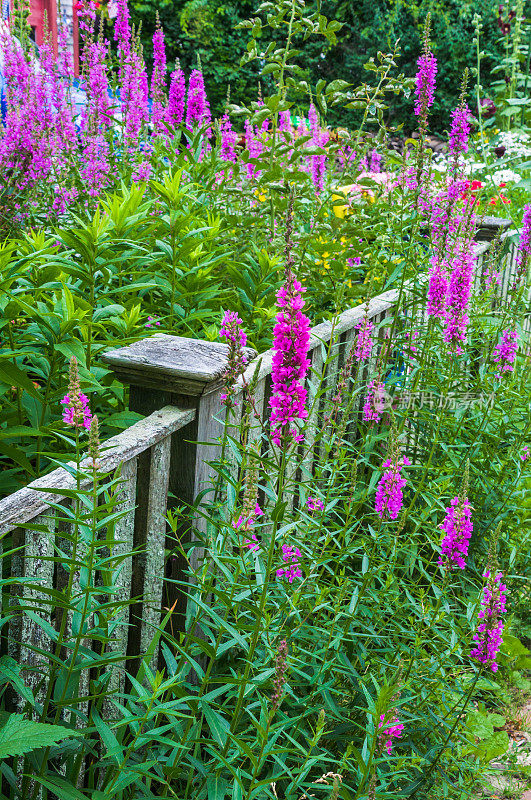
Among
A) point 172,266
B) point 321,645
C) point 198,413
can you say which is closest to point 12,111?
point 172,266

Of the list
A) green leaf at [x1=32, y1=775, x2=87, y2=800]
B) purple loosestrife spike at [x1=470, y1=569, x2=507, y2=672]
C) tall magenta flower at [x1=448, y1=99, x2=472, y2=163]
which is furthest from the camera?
tall magenta flower at [x1=448, y1=99, x2=472, y2=163]

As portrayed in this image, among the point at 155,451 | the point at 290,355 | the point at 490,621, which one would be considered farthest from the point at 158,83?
the point at 490,621

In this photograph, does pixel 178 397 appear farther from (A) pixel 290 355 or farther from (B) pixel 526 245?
(B) pixel 526 245

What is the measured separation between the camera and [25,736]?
1.29 metres

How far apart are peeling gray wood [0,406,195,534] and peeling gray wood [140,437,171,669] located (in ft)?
0.19

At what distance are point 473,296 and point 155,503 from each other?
8.35ft

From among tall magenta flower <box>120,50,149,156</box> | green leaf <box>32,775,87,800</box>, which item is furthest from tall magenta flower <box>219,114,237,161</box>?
green leaf <box>32,775,87,800</box>

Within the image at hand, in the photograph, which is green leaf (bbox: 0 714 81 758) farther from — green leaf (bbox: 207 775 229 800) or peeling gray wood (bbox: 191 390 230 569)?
peeling gray wood (bbox: 191 390 230 569)

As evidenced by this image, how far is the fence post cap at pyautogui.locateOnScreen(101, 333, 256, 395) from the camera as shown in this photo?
2.21 m

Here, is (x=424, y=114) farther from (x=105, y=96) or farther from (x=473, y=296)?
(x=105, y=96)

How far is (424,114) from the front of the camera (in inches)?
136

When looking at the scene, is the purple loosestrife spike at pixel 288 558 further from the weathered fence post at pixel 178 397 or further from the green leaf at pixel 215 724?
the green leaf at pixel 215 724

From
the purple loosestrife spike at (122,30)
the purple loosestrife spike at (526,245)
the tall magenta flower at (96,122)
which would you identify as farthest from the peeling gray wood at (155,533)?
the purple loosestrife spike at (122,30)

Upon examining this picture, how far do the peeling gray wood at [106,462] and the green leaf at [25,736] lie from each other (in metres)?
0.38
